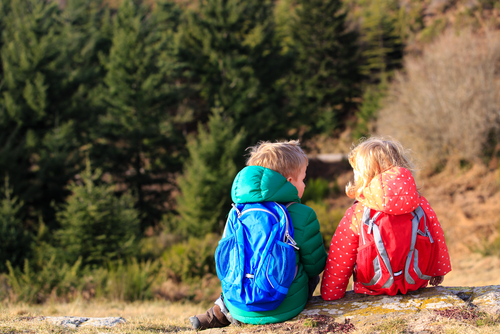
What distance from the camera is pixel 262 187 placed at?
220cm

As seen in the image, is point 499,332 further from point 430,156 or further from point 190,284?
point 430,156

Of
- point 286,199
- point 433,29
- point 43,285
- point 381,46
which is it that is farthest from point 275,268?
point 433,29

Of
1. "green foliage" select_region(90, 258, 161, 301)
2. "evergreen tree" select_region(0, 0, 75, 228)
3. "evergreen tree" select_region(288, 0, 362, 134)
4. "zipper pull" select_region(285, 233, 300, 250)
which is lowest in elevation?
"green foliage" select_region(90, 258, 161, 301)

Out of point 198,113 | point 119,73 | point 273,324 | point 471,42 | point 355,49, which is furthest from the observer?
point 355,49

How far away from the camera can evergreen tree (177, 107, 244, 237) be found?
14.0m

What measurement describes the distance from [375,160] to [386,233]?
0.44m

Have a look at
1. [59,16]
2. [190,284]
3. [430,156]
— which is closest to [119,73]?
[59,16]

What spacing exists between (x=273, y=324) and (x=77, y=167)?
47.3 feet

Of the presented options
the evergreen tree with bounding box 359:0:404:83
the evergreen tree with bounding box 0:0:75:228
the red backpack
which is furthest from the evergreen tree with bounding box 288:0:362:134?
the red backpack

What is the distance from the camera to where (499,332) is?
1981 mm

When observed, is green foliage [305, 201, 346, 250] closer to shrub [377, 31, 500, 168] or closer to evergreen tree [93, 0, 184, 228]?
shrub [377, 31, 500, 168]

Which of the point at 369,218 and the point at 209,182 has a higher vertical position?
the point at 369,218

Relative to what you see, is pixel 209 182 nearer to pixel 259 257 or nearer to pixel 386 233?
pixel 259 257

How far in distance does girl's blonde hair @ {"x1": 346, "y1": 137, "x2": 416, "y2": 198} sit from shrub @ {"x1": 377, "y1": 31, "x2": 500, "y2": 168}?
52.4 ft
